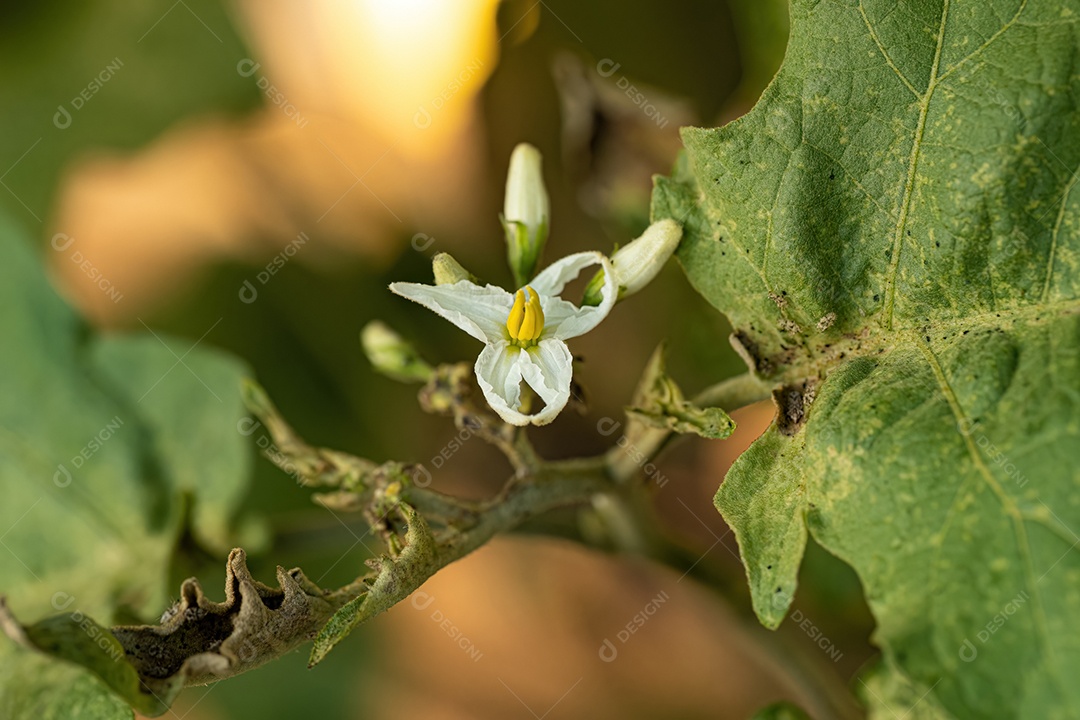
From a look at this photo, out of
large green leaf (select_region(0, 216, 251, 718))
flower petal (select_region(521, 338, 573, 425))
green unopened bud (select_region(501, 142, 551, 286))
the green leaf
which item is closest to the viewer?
flower petal (select_region(521, 338, 573, 425))

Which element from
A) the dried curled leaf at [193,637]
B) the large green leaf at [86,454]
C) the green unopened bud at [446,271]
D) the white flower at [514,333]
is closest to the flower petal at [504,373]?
the white flower at [514,333]

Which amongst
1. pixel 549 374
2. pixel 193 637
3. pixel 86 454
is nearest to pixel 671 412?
pixel 549 374

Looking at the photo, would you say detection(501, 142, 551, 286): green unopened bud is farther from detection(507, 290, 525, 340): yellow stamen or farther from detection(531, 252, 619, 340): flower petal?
detection(507, 290, 525, 340): yellow stamen

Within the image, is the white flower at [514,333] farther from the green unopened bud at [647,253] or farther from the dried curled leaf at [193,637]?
the dried curled leaf at [193,637]

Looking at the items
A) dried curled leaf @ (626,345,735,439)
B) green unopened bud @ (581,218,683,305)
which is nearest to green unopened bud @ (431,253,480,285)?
green unopened bud @ (581,218,683,305)

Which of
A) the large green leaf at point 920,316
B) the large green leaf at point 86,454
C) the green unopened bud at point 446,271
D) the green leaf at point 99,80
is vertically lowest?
the large green leaf at point 920,316
